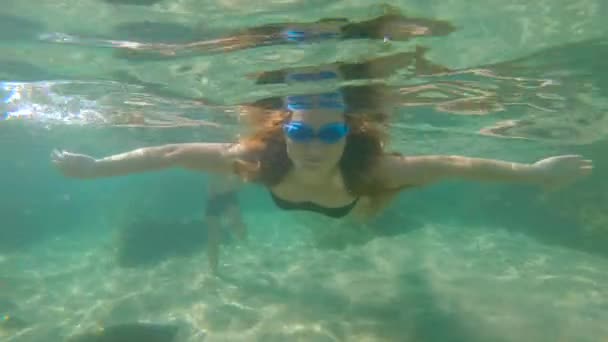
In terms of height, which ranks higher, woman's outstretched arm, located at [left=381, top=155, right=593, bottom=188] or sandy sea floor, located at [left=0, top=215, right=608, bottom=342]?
woman's outstretched arm, located at [left=381, top=155, right=593, bottom=188]

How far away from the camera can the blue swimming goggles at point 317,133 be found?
5930mm

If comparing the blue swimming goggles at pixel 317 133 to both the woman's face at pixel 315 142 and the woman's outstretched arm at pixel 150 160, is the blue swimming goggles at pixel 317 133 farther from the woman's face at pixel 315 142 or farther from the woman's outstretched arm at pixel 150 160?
the woman's outstretched arm at pixel 150 160

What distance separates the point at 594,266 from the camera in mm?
14016

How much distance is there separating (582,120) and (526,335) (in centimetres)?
1219

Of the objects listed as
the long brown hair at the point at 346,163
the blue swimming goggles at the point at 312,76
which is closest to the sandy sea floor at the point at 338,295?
the long brown hair at the point at 346,163

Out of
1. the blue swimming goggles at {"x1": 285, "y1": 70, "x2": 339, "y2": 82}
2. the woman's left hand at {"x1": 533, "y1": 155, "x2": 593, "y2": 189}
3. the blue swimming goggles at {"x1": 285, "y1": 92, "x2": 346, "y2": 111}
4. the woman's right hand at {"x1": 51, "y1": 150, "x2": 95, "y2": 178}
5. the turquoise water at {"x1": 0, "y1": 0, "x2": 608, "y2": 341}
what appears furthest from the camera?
the blue swimming goggles at {"x1": 285, "y1": 92, "x2": 346, "y2": 111}

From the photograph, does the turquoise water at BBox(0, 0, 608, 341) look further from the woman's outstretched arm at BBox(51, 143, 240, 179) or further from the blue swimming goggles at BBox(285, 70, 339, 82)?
the woman's outstretched arm at BBox(51, 143, 240, 179)

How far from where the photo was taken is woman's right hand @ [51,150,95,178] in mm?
5715

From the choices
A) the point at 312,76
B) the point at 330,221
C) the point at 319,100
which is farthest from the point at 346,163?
the point at 330,221

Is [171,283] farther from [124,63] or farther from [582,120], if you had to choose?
[582,120]

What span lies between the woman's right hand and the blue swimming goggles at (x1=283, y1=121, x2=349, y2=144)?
9.49ft

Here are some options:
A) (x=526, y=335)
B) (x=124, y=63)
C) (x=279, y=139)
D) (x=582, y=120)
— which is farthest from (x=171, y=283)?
(x=582, y=120)

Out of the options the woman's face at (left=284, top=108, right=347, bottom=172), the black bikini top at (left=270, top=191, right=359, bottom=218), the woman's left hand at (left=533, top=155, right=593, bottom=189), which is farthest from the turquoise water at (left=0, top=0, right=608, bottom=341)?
the black bikini top at (left=270, top=191, right=359, bottom=218)

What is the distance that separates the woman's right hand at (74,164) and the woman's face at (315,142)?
9.44 feet
